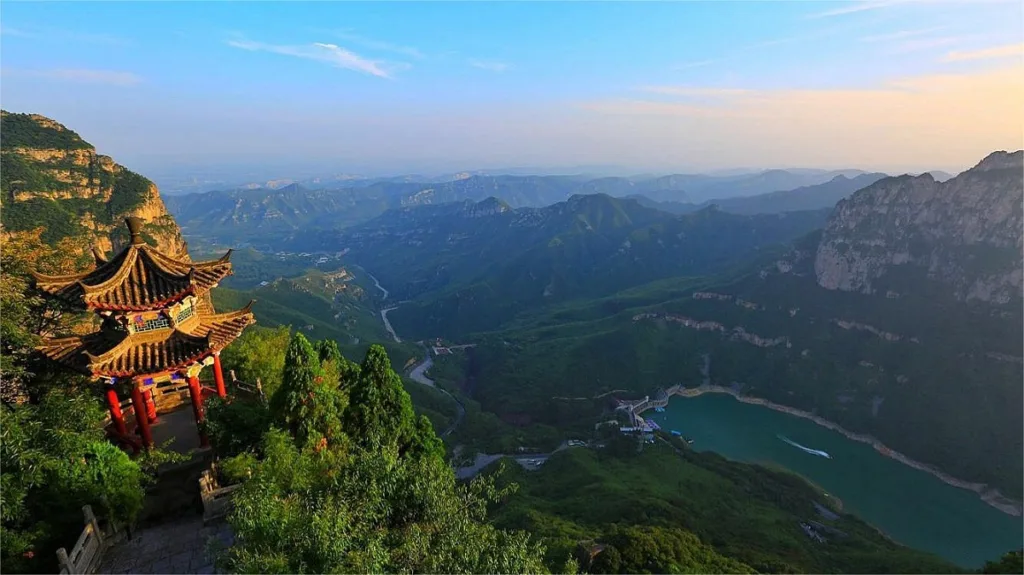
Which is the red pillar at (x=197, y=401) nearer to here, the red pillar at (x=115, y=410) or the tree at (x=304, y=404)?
the red pillar at (x=115, y=410)

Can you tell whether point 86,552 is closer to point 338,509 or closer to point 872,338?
point 338,509

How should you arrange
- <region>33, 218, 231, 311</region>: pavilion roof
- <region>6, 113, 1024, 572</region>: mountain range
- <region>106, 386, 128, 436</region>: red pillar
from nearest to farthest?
1. <region>33, 218, 231, 311</region>: pavilion roof
2. <region>106, 386, 128, 436</region>: red pillar
3. <region>6, 113, 1024, 572</region>: mountain range

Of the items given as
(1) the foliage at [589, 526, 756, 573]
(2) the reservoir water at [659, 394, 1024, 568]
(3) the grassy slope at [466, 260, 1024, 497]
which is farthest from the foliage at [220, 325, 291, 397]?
(3) the grassy slope at [466, 260, 1024, 497]

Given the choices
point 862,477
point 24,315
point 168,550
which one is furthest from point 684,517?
point 24,315

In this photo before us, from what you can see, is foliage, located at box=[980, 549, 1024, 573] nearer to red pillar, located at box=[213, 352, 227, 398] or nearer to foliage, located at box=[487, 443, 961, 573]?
foliage, located at box=[487, 443, 961, 573]

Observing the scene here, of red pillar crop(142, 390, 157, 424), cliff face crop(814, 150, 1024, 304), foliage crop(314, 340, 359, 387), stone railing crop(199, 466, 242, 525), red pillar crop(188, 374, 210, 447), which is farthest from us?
cliff face crop(814, 150, 1024, 304)

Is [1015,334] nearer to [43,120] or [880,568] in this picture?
[880,568]
